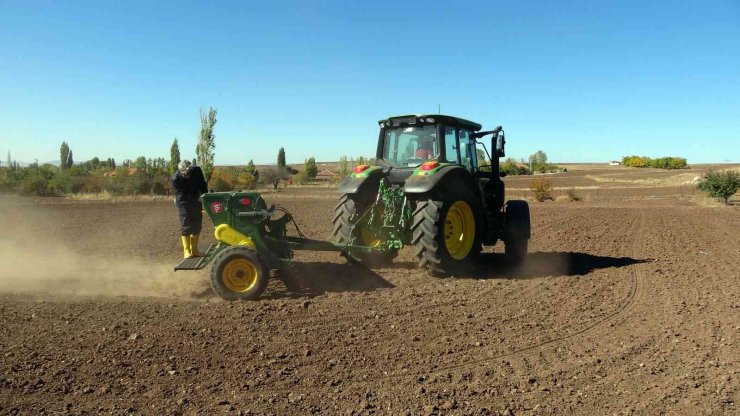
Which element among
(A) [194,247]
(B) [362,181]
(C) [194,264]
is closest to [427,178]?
(B) [362,181]

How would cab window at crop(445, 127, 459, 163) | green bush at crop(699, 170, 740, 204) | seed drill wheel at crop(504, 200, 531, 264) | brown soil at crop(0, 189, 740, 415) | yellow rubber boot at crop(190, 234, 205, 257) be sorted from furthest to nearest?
green bush at crop(699, 170, 740, 204) → seed drill wheel at crop(504, 200, 531, 264) → cab window at crop(445, 127, 459, 163) → yellow rubber boot at crop(190, 234, 205, 257) → brown soil at crop(0, 189, 740, 415)

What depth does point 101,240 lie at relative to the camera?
465 inches

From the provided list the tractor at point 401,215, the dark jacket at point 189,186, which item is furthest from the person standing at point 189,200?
the tractor at point 401,215

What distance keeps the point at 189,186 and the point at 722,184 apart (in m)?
26.0

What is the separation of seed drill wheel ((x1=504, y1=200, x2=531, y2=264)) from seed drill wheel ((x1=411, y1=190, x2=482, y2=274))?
71 centimetres

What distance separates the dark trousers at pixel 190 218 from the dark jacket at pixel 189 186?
73 mm

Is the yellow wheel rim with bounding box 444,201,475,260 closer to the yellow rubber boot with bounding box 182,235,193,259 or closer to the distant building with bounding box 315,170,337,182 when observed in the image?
the yellow rubber boot with bounding box 182,235,193,259

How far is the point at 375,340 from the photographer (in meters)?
4.99

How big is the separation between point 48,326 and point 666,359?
5776 mm

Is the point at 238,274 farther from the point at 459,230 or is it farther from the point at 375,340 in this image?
the point at 459,230

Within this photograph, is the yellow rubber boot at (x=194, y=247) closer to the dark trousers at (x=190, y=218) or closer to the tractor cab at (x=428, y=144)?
the dark trousers at (x=190, y=218)

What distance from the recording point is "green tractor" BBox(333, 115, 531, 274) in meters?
7.48

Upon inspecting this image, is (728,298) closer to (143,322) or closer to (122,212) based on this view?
(143,322)

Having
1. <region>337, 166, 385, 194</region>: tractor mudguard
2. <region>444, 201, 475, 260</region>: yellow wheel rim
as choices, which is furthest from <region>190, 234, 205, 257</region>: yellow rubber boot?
<region>444, 201, 475, 260</region>: yellow wheel rim
